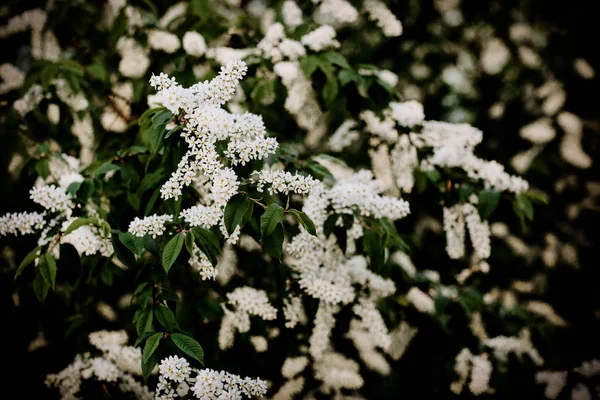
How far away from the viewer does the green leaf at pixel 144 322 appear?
4.69ft

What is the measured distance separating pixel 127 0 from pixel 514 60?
3.01 meters

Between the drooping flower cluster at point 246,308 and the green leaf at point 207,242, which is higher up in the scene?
the green leaf at point 207,242

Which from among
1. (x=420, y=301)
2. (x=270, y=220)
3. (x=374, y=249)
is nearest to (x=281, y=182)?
(x=270, y=220)

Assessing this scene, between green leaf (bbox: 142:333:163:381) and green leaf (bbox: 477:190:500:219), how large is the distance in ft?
4.68

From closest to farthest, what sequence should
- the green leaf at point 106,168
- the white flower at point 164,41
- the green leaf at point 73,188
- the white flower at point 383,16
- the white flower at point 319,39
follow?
the green leaf at point 73,188 → the green leaf at point 106,168 → the white flower at point 319,39 → the white flower at point 164,41 → the white flower at point 383,16

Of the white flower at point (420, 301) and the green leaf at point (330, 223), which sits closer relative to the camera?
the green leaf at point (330, 223)

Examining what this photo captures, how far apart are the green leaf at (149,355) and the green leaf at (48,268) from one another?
15.1 inches

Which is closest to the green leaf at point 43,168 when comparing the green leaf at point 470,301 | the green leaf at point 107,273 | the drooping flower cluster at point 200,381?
the green leaf at point 107,273

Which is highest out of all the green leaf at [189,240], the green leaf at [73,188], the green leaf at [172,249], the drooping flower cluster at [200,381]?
the green leaf at [189,240]

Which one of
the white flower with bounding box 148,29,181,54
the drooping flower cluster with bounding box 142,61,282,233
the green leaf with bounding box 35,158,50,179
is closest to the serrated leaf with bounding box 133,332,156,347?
the drooping flower cluster with bounding box 142,61,282,233

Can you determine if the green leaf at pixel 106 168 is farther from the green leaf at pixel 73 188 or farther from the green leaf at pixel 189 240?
the green leaf at pixel 189 240

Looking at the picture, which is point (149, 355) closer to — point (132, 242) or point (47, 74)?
point (132, 242)

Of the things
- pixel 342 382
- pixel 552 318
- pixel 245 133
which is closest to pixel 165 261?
pixel 245 133

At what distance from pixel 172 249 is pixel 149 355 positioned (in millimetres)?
310
